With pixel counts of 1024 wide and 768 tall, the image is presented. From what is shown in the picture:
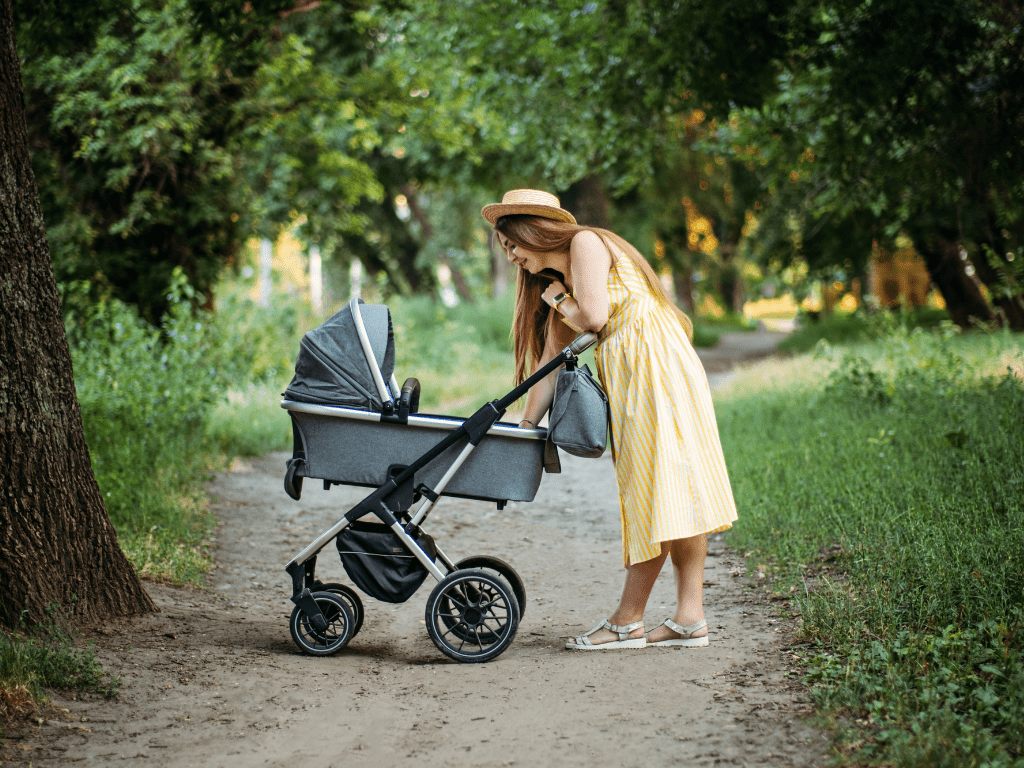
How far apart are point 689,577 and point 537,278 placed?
1512 millimetres

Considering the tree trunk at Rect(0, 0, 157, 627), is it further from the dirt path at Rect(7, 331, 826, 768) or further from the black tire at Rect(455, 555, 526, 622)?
the black tire at Rect(455, 555, 526, 622)

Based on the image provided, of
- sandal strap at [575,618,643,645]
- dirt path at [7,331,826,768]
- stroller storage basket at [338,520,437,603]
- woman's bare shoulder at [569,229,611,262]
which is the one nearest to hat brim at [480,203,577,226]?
woman's bare shoulder at [569,229,611,262]

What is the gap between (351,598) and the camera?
4.22m

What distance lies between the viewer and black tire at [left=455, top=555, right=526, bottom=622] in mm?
4055

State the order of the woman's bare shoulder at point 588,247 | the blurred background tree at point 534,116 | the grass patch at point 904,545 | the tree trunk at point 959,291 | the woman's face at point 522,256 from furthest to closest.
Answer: the tree trunk at point 959,291 < the blurred background tree at point 534,116 < the woman's face at point 522,256 < the woman's bare shoulder at point 588,247 < the grass patch at point 904,545

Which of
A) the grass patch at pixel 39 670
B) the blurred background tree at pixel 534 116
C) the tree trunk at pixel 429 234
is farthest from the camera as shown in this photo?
the tree trunk at pixel 429 234

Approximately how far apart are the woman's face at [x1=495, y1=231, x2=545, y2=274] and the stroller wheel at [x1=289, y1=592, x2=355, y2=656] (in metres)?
1.73

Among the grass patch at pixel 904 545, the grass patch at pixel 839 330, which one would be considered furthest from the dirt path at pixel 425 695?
the grass patch at pixel 839 330

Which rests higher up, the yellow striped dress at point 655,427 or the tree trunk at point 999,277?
the tree trunk at point 999,277

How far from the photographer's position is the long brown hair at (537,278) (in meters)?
3.94

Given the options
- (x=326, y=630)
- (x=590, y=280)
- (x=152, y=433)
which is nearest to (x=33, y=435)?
(x=326, y=630)

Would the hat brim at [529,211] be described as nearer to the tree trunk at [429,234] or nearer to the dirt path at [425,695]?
the dirt path at [425,695]

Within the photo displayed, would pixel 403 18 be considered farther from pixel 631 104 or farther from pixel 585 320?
pixel 585 320

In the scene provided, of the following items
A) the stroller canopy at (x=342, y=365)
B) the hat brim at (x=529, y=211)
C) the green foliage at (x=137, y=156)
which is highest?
the green foliage at (x=137, y=156)
